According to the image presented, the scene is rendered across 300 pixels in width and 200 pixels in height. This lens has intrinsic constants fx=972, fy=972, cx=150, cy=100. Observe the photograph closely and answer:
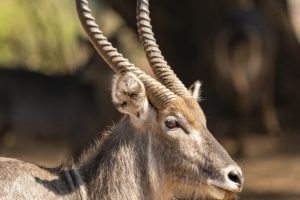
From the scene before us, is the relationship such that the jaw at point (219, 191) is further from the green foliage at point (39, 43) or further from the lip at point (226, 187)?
the green foliage at point (39, 43)

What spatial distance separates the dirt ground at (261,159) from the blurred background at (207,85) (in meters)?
0.02

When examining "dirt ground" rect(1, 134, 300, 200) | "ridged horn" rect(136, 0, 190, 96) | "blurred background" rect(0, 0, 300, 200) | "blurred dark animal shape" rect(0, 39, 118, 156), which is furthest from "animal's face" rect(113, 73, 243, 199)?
"blurred dark animal shape" rect(0, 39, 118, 156)

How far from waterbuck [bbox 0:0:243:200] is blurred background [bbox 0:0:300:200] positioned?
18.7 ft

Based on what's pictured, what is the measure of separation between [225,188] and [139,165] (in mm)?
677

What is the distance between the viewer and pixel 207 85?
54.8 feet

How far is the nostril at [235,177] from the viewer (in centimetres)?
645

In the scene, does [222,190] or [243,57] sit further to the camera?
[243,57]

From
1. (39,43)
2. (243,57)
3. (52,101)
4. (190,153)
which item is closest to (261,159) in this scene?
(243,57)

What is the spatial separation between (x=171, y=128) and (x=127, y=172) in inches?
17.6

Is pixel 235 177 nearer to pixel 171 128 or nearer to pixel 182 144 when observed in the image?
pixel 182 144

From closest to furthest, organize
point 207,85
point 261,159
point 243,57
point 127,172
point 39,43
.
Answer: point 127,172, point 261,159, point 243,57, point 207,85, point 39,43

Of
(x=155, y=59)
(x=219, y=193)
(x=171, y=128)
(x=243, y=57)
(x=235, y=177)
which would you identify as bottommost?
(x=219, y=193)

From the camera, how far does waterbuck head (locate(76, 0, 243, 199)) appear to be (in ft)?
21.4

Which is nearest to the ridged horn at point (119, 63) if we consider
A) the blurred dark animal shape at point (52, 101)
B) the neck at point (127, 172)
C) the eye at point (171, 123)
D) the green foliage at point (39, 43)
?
the eye at point (171, 123)
